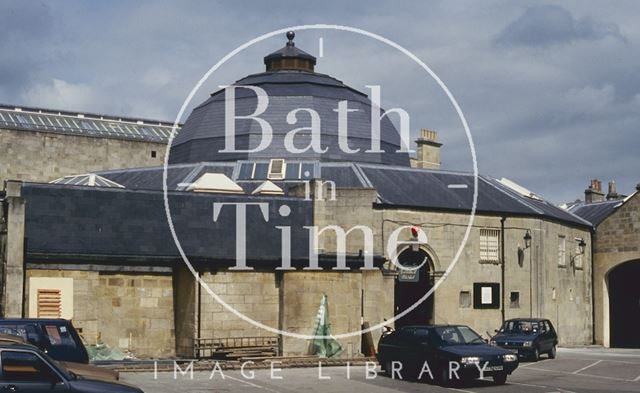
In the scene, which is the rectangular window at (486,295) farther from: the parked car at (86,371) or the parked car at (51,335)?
the parked car at (86,371)

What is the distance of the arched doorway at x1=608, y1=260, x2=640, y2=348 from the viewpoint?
47.6 metres

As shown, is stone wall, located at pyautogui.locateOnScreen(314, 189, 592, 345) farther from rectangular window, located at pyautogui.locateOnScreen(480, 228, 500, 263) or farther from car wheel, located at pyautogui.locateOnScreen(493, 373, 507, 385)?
car wheel, located at pyautogui.locateOnScreen(493, 373, 507, 385)

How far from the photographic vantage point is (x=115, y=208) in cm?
3020

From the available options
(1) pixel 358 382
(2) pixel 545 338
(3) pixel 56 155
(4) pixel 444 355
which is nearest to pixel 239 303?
(1) pixel 358 382

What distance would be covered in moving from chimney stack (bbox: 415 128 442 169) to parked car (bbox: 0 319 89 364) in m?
37.7

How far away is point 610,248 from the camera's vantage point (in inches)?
1779

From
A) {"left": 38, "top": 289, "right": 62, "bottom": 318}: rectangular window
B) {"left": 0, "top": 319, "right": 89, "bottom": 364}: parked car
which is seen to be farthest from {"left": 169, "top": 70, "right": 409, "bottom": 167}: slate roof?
{"left": 0, "top": 319, "right": 89, "bottom": 364}: parked car

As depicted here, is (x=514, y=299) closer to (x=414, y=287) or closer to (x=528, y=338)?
(x=414, y=287)

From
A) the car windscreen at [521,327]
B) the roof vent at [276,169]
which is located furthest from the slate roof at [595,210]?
the car windscreen at [521,327]

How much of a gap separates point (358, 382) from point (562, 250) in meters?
22.5

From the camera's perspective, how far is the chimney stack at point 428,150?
55.0m

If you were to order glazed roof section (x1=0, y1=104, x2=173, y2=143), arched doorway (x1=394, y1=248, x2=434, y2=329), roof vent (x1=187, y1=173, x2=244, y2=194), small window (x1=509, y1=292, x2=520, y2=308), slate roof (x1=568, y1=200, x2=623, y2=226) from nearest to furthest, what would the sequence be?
roof vent (x1=187, y1=173, x2=244, y2=194), arched doorway (x1=394, y1=248, x2=434, y2=329), small window (x1=509, y1=292, x2=520, y2=308), slate roof (x1=568, y1=200, x2=623, y2=226), glazed roof section (x1=0, y1=104, x2=173, y2=143)

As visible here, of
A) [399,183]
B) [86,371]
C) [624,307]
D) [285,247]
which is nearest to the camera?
[86,371]

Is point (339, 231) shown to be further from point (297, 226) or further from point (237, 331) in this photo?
point (237, 331)
